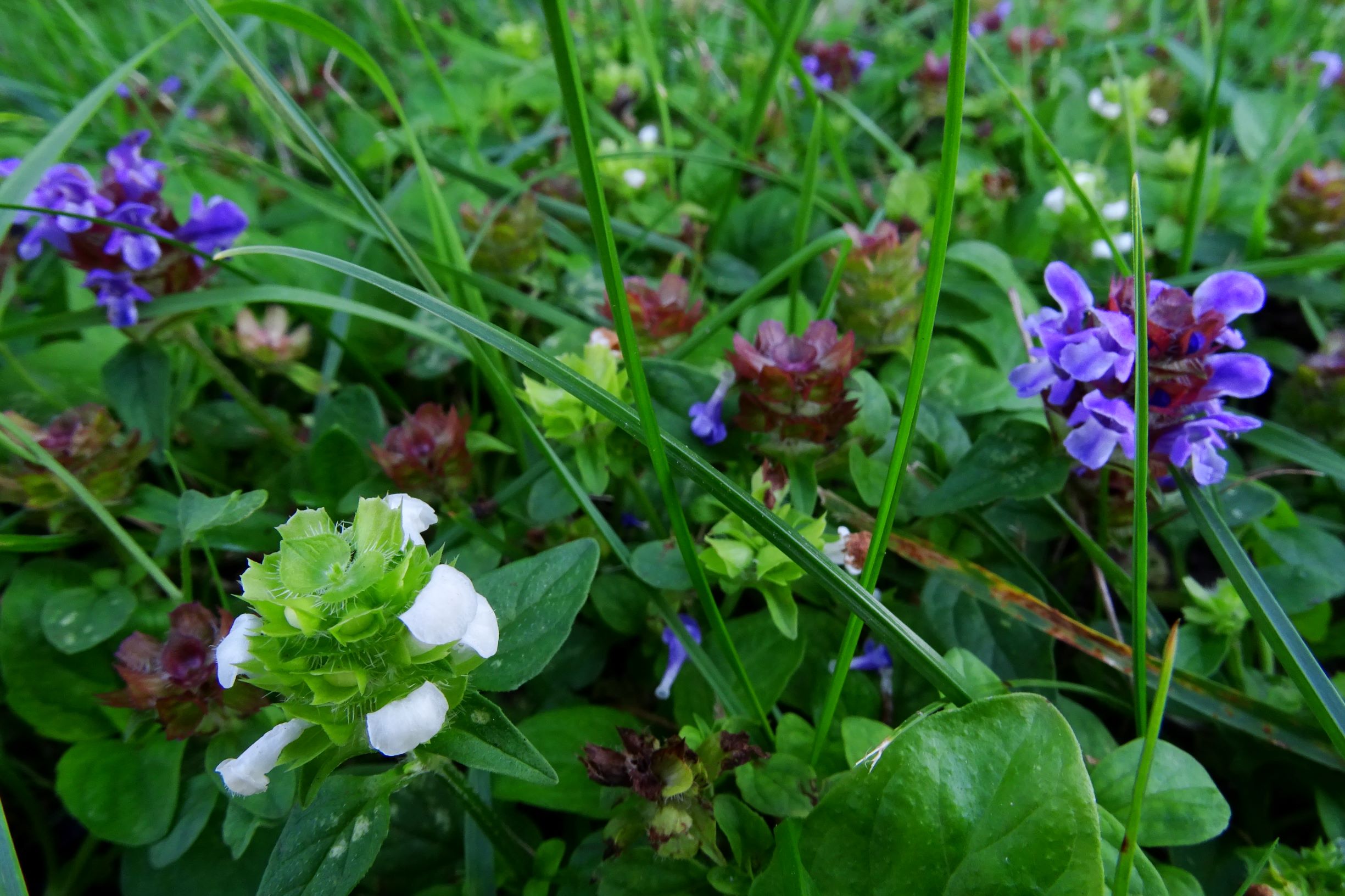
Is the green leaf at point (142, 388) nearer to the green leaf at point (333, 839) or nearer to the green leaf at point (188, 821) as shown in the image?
the green leaf at point (188, 821)

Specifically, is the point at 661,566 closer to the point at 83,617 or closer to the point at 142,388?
the point at 83,617

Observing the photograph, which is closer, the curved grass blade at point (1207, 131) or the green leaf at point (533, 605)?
the green leaf at point (533, 605)

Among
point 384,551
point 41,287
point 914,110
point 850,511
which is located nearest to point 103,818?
point 384,551

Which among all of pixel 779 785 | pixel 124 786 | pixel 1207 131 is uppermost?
pixel 1207 131

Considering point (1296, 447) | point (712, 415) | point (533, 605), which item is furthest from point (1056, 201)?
point (533, 605)

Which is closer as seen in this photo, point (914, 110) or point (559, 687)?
point (559, 687)

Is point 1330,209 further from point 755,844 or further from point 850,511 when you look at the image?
point 755,844

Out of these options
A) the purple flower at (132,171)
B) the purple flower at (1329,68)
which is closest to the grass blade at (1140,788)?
the purple flower at (132,171)
